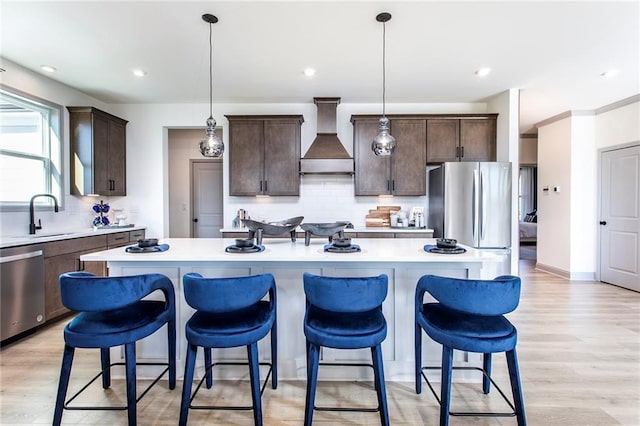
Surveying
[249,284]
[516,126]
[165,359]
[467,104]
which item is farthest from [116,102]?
[516,126]

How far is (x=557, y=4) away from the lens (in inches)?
91.7

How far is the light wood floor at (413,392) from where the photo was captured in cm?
182

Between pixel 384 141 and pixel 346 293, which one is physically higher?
pixel 384 141

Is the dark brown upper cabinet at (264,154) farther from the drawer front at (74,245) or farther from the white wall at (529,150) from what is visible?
the white wall at (529,150)

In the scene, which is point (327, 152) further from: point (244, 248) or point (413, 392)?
point (413, 392)

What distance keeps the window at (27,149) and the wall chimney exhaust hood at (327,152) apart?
3165mm

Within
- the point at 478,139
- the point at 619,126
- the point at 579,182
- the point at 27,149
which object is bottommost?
the point at 579,182

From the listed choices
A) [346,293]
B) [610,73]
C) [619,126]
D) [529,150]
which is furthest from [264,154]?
[529,150]

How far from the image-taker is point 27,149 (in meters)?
3.58

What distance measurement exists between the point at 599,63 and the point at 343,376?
13.7 feet

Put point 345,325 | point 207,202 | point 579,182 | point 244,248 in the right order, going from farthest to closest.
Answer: point 207,202
point 579,182
point 244,248
point 345,325

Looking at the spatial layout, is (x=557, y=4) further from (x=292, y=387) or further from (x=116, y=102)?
(x=116, y=102)

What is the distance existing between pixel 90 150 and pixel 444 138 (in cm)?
488

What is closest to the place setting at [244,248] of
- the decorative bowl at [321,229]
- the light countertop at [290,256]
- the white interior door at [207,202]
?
the light countertop at [290,256]
